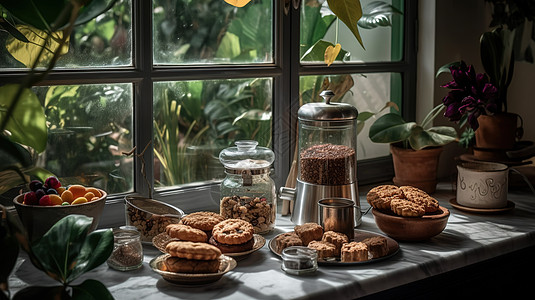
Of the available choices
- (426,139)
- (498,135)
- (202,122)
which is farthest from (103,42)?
(498,135)

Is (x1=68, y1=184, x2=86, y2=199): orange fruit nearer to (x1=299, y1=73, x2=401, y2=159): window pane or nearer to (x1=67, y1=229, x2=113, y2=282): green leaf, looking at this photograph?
(x1=67, y1=229, x2=113, y2=282): green leaf

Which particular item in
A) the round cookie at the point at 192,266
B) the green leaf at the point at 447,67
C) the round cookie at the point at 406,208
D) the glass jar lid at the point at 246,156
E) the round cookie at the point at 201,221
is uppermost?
the green leaf at the point at 447,67

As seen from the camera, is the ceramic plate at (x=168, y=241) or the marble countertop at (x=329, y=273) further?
the ceramic plate at (x=168, y=241)

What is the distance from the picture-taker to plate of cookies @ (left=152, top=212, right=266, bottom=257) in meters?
1.45

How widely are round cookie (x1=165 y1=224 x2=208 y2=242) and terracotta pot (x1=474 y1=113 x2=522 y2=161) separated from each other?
1115 millimetres

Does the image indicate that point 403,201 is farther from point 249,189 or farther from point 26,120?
point 26,120

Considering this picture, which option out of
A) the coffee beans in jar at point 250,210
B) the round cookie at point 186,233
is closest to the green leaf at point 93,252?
the round cookie at point 186,233

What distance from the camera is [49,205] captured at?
1408mm

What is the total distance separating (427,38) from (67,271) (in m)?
1.60

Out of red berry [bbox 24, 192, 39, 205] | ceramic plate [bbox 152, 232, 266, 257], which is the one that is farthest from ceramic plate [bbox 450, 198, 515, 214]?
red berry [bbox 24, 192, 39, 205]

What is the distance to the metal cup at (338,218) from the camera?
158 centimetres

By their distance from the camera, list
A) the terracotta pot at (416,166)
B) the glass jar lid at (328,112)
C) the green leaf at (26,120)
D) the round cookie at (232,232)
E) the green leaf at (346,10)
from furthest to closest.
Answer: the terracotta pot at (416,166) → the glass jar lid at (328,112) → the round cookie at (232,232) → the green leaf at (346,10) → the green leaf at (26,120)

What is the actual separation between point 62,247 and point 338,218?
69 centimetres

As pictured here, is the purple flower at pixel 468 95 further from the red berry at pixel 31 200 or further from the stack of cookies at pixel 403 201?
the red berry at pixel 31 200
